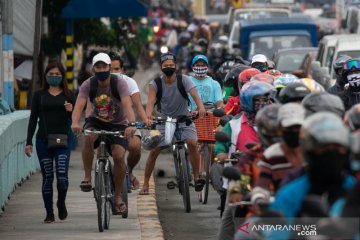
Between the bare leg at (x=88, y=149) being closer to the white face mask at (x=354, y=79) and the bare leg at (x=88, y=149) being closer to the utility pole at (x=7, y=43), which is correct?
the white face mask at (x=354, y=79)

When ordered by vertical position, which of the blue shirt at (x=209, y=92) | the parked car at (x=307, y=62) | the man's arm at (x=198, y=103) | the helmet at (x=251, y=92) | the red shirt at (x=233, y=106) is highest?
the helmet at (x=251, y=92)

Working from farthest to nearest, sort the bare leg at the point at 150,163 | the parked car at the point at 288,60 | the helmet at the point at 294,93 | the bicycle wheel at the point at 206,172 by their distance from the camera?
the parked car at the point at 288,60 → the bicycle wheel at the point at 206,172 → the bare leg at the point at 150,163 → the helmet at the point at 294,93

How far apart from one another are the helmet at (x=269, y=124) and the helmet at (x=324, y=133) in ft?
4.66

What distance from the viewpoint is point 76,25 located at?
99.1 ft

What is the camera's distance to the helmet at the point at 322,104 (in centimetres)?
796

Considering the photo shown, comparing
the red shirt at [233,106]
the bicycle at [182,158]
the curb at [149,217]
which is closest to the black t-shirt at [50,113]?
the curb at [149,217]

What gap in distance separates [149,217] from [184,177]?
96 centimetres

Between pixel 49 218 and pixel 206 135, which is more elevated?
pixel 206 135

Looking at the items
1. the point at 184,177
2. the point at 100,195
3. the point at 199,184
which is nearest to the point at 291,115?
the point at 100,195

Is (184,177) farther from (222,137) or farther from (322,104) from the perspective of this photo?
(322,104)

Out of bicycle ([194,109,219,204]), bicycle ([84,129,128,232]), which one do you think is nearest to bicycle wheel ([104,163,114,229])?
bicycle ([84,129,128,232])

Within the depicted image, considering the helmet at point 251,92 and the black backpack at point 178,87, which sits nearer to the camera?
the helmet at point 251,92

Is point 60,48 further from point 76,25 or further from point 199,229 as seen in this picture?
point 199,229

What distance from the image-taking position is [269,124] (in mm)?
8016
